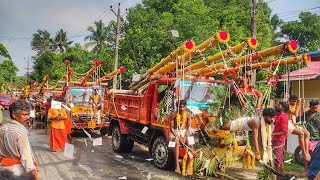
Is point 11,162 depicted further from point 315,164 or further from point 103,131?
point 103,131

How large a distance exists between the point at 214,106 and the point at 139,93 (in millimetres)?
Answer: 3060

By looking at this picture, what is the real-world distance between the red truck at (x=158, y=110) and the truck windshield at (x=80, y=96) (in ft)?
16.6

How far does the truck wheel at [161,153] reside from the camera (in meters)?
8.54

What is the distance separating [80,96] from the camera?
15.8 metres

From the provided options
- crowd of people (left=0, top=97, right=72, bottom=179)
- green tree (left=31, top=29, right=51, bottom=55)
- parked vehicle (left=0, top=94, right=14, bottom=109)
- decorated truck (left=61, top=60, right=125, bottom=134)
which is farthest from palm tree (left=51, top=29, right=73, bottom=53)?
crowd of people (left=0, top=97, right=72, bottom=179)

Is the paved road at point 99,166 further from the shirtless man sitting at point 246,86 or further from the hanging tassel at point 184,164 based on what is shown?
the shirtless man sitting at point 246,86

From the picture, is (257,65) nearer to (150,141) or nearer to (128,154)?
(150,141)

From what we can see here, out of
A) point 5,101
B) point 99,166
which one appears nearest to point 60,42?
point 5,101

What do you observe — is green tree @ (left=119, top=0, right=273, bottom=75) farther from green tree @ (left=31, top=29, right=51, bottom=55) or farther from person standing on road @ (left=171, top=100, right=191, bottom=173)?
green tree @ (left=31, top=29, right=51, bottom=55)

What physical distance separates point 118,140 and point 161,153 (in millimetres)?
2816

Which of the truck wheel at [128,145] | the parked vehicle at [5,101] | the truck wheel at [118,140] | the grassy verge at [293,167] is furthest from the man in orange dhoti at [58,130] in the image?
the parked vehicle at [5,101]

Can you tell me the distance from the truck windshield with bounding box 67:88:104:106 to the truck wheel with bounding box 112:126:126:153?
13.9 feet

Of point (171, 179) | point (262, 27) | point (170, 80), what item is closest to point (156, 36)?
point (262, 27)

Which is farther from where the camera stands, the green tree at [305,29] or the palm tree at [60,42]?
the palm tree at [60,42]
